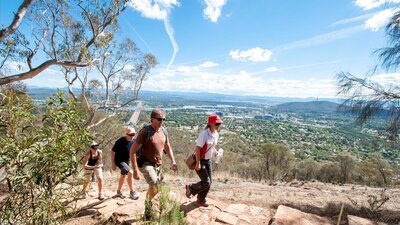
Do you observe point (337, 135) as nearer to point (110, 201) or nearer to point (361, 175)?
point (361, 175)

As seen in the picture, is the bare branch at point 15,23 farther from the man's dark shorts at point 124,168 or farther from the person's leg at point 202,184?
the person's leg at point 202,184

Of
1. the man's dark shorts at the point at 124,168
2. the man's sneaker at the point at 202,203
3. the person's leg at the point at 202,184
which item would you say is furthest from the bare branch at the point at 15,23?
the man's sneaker at the point at 202,203

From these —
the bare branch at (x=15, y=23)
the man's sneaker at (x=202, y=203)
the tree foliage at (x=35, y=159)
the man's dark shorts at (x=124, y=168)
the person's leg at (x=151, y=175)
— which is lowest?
the man's sneaker at (x=202, y=203)

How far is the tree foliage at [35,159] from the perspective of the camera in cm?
214

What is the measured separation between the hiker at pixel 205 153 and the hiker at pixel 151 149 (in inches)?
23.1

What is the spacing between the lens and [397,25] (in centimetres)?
528

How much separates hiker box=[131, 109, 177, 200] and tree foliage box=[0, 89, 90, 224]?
4.36 ft

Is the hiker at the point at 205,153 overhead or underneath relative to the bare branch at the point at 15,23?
underneath

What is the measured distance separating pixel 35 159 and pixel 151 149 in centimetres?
181

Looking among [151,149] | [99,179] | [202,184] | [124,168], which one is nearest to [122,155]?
[124,168]

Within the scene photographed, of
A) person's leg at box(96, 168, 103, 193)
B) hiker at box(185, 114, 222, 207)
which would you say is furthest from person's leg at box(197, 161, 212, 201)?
person's leg at box(96, 168, 103, 193)

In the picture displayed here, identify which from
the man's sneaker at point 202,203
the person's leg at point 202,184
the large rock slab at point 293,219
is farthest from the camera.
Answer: the man's sneaker at point 202,203

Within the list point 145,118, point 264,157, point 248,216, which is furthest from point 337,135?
point 248,216

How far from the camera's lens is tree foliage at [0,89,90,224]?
2137 mm
